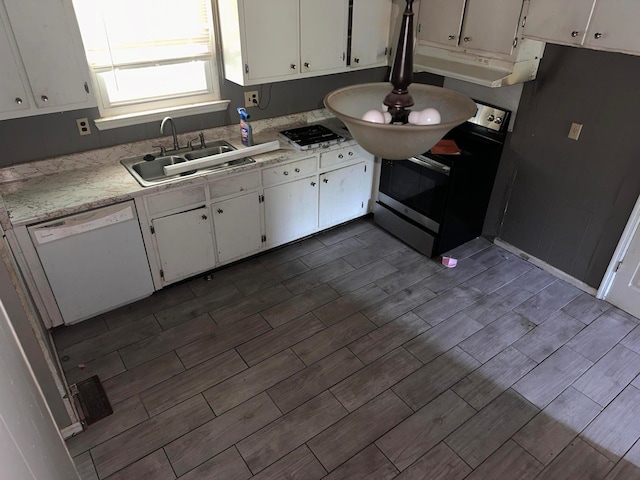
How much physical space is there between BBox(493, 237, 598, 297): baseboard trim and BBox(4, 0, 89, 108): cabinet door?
3.36 m

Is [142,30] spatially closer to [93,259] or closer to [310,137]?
[310,137]

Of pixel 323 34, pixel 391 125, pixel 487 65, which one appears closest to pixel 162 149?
pixel 323 34

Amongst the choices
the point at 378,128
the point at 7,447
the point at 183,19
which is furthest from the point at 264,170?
the point at 7,447

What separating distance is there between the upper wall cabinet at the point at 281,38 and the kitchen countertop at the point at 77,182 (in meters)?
0.57

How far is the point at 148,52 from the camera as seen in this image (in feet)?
9.81

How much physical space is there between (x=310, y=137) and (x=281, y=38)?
0.76 meters

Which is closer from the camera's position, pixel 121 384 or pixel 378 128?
pixel 378 128

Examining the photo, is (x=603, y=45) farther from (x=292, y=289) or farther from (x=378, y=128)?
(x=292, y=289)

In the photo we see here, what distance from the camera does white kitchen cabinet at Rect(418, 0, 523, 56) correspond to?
2.95m

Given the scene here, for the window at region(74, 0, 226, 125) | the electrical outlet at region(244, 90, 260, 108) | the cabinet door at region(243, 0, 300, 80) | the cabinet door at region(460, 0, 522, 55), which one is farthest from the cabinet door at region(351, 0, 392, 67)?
the window at region(74, 0, 226, 125)

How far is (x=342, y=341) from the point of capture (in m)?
2.97

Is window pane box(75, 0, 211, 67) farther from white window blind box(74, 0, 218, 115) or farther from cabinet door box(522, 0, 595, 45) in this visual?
cabinet door box(522, 0, 595, 45)

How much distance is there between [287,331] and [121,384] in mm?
1043

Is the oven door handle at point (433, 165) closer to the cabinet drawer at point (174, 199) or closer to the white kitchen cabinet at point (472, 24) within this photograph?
the white kitchen cabinet at point (472, 24)
